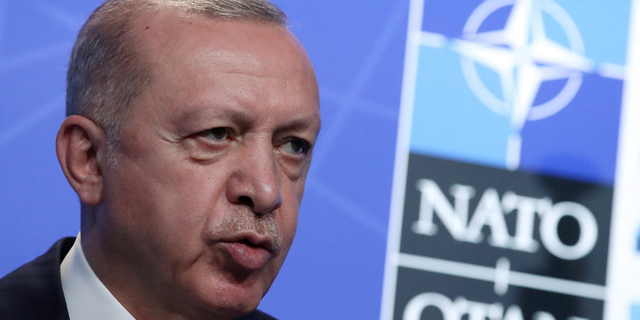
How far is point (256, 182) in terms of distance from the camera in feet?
3.54

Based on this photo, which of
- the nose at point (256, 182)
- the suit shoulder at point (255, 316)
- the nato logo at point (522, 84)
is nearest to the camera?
the nose at point (256, 182)

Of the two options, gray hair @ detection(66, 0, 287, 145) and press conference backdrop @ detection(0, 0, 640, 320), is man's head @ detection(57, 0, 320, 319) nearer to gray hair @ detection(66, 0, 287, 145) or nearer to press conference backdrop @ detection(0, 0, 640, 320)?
gray hair @ detection(66, 0, 287, 145)

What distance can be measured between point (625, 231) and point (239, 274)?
1.93 metres

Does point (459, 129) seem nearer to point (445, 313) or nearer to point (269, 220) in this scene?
point (445, 313)

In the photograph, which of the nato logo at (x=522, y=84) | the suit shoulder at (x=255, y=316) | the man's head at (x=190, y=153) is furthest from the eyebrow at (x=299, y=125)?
the nato logo at (x=522, y=84)

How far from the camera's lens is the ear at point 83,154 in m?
1.17

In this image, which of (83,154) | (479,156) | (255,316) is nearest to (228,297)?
(83,154)

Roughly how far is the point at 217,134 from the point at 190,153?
0.06 metres

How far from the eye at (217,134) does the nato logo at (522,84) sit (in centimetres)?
134

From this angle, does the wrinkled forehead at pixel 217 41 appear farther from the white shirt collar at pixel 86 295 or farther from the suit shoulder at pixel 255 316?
the suit shoulder at pixel 255 316

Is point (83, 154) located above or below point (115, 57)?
below

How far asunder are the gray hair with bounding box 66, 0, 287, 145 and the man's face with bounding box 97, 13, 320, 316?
0.02m

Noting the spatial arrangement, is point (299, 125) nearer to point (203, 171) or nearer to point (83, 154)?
point (203, 171)

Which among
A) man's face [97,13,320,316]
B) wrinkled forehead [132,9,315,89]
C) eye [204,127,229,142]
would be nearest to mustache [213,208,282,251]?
man's face [97,13,320,316]
